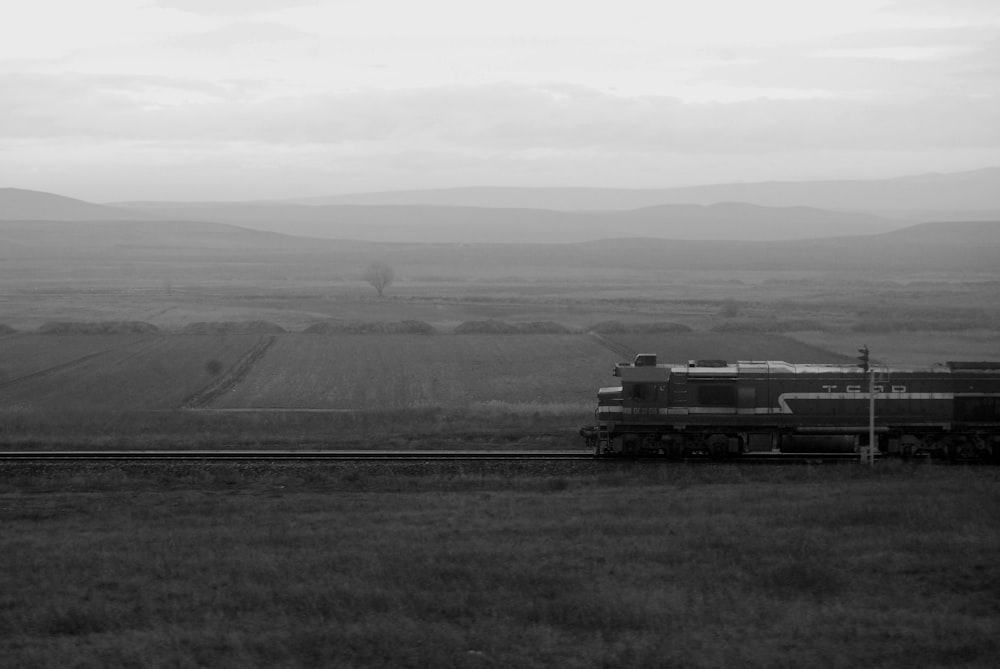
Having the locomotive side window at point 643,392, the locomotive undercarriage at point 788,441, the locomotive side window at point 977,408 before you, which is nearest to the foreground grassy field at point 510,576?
the locomotive undercarriage at point 788,441

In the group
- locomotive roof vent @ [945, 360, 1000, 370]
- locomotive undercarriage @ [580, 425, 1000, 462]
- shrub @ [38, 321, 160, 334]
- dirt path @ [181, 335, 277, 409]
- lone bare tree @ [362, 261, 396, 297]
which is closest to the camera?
locomotive undercarriage @ [580, 425, 1000, 462]

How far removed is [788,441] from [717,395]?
247 centimetres

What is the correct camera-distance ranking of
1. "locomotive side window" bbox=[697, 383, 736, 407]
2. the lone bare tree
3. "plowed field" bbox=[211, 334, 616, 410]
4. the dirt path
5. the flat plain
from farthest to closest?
the lone bare tree
"plowed field" bbox=[211, 334, 616, 410]
the dirt path
"locomotive side window" bbox=[697, 383, 736, 407]
the flat plain

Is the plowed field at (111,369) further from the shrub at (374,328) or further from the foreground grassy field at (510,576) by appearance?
the foreground grassy field at (510,576)

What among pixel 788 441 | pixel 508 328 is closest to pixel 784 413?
pixel 788 441

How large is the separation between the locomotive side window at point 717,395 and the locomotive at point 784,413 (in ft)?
0.09

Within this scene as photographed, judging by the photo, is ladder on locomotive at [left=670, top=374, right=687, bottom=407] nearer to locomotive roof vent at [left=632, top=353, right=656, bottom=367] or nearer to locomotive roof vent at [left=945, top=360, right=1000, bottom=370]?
locomotive roof vent at [left=632, top=353, right=656, bottom=367]

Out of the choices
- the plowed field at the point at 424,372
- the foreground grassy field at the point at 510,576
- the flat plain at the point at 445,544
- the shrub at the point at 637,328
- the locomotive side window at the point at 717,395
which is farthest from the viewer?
the shrub at the point at 637,328

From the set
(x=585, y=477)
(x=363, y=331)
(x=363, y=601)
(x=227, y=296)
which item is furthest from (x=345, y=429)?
(x=227, y=296)

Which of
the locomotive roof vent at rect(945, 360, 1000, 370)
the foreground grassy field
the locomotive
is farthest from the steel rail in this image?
the locomotive roof vent at rect(945, 360, 1000, 370)

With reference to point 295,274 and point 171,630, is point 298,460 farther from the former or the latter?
point 295,274

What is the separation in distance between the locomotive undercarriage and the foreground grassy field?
5.23 meters

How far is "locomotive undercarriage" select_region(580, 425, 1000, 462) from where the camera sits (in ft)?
99.0

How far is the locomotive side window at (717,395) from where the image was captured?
99.7 ft
